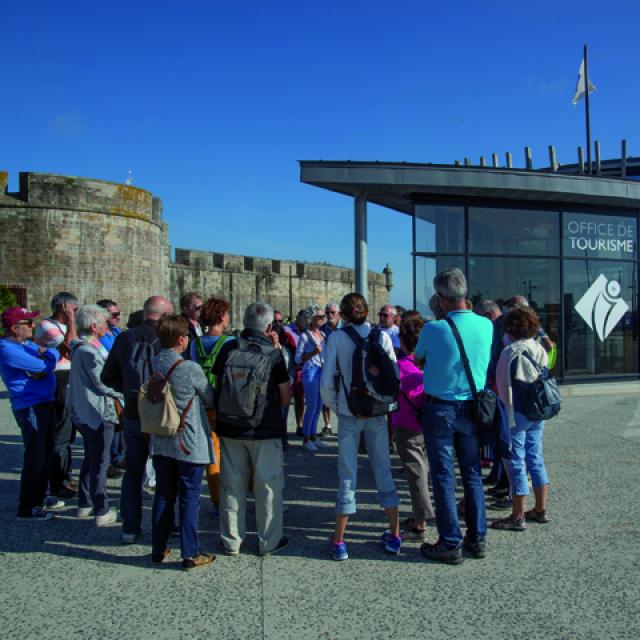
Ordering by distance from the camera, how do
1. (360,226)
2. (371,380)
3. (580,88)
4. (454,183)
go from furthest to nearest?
(580,88) < (360,226) < (454,183) < (371,380)

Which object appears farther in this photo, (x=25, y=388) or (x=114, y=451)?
(x=114, y=451)

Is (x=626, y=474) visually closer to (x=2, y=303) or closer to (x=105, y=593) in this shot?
(x=105, y=593)

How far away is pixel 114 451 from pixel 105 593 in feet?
9.87

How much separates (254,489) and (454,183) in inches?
311

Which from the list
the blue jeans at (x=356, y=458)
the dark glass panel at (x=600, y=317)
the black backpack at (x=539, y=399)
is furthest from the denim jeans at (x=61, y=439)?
the dark glass panel at (x=600, y=317)

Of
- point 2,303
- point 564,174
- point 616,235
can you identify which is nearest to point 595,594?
point 564,174

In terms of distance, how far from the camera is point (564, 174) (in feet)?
35.7

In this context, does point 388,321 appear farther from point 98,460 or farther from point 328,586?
point 328,586

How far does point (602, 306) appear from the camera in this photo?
1230cm

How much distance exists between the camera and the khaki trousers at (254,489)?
3.97 metres

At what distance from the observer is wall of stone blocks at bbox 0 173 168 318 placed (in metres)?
23.5

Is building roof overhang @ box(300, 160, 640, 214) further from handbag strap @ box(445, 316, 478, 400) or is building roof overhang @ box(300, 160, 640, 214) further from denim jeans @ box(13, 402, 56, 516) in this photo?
handbag strap @ box(445, 316, 478, 400)

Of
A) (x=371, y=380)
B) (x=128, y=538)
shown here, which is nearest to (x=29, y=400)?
(x=128, y=538)

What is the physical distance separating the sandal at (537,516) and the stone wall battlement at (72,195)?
76.8ft
